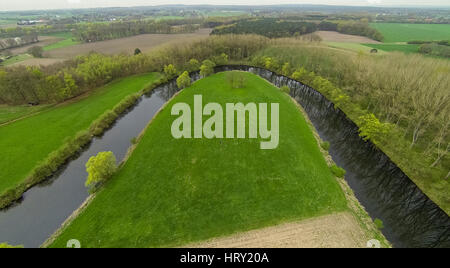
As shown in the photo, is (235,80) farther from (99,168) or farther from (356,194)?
(99,168)

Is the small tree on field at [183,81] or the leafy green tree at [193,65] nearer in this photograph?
the small tree on field at [183,81]

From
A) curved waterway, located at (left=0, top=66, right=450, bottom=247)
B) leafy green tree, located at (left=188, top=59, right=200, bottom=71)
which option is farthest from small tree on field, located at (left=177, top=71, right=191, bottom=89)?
curved waterway, located at (left=0, top=66, right=450, bottom=247)

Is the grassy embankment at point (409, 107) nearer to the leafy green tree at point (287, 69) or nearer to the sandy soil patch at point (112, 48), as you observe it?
the leafy green tree at point (287, 69)

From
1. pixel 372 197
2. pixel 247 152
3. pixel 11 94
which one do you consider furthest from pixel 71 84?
pixel 372 197

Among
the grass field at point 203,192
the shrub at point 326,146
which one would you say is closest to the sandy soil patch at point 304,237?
the grass field at point 203,192
